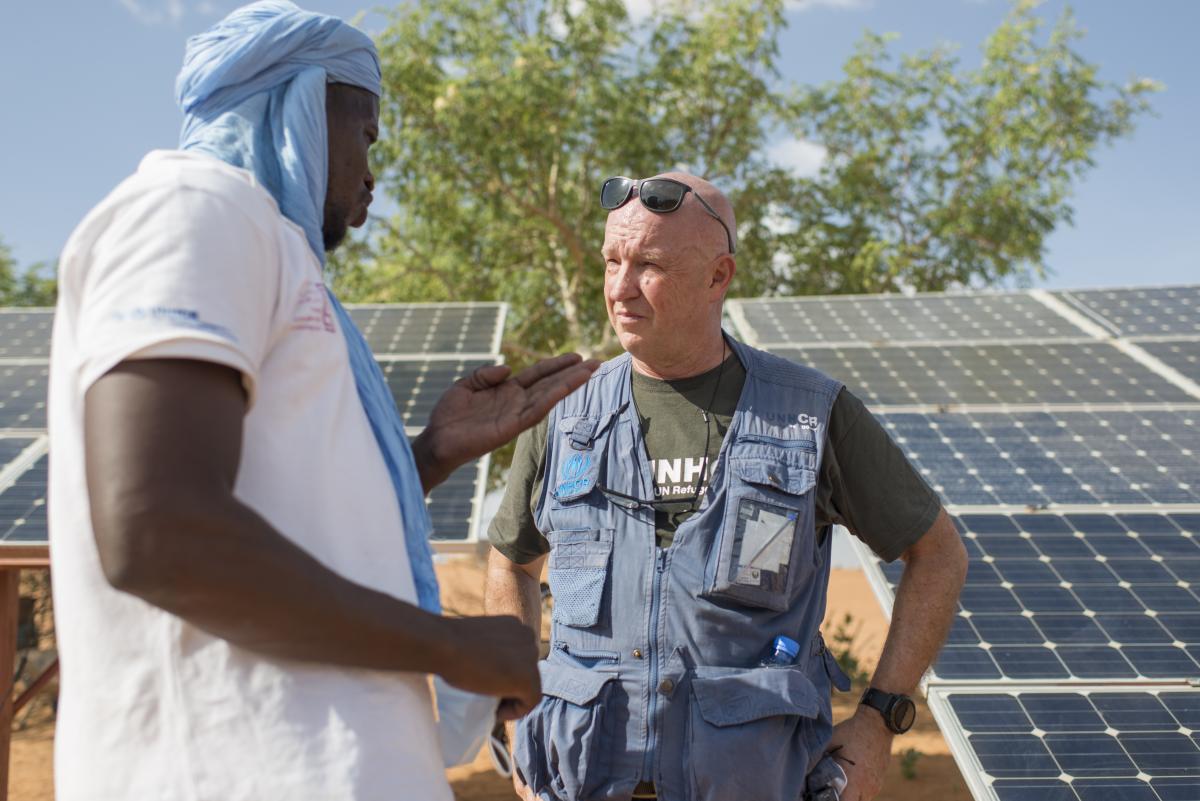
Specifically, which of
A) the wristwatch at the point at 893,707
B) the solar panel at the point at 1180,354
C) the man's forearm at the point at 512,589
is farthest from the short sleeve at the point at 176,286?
the solar panel at the point at 1180,354

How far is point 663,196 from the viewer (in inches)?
132

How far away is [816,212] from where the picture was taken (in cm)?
1445

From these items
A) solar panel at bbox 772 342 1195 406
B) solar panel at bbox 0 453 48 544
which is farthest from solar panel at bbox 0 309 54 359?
solar panel at bbox 772 342 1195 406

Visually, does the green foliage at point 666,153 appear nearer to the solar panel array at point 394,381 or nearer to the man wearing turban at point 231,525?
the solar panel array at point 394,381

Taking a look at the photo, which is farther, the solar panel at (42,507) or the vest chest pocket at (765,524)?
the solar panel at (42,507)

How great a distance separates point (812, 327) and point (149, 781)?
6939 mm

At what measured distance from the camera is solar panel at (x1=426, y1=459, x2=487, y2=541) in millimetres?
5016

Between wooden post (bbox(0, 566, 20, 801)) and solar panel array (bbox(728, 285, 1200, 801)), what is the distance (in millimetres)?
3687

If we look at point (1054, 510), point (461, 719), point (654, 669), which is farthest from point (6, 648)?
point (1054, 510)

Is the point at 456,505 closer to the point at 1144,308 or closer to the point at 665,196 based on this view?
the point at 665,196

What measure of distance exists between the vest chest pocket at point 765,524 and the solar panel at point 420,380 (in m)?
3.33

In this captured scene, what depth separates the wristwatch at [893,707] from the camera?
124 inches

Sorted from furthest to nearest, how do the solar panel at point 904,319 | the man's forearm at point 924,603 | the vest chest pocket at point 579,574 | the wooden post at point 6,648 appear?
the solar panel at point 904,319, the wooden post at point 6,648, the man's forearm at point 924,603, the vest chest pocket at point 579,574

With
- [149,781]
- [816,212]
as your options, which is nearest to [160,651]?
[149,781]
